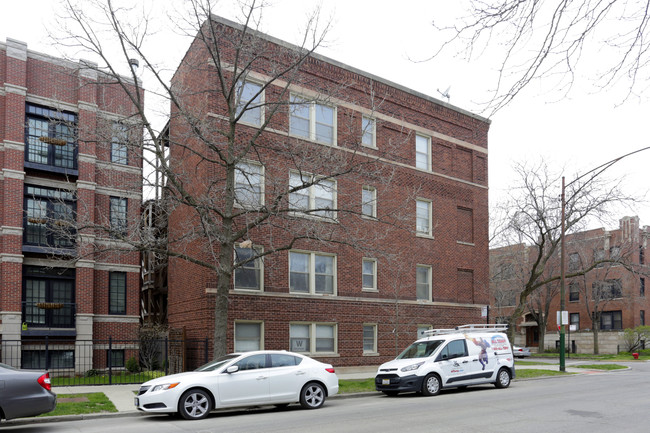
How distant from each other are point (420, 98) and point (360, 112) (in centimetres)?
420

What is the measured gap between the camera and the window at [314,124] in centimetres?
2417

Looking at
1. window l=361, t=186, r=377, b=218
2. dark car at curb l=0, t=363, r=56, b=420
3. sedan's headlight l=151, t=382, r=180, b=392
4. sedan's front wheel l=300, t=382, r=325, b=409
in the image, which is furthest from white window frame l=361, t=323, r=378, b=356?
dark car at curb l=0, t=363, r=56, b=420

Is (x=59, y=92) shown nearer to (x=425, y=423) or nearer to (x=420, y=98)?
(x=420, y=98)

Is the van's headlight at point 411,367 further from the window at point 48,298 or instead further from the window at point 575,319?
the window at point 575,319

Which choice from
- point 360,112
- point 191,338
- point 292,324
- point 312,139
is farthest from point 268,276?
point 360,112

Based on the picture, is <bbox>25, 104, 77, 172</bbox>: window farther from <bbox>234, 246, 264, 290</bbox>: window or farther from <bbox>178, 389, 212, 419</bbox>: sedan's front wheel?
<bbox>178, 389, 212, 419</bbox>: sedan's front wheel

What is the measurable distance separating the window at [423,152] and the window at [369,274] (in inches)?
211

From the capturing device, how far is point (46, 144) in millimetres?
24531

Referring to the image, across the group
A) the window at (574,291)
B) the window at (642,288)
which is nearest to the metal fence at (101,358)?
the window at (574,291)

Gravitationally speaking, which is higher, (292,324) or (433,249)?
(433,249)

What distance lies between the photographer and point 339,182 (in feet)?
81.5

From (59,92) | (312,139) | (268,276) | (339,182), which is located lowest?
(268,276)

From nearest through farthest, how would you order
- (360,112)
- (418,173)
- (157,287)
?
1. (360,112)
2. (418,173)
3. (157,287)

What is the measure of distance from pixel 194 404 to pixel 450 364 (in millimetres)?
7699
